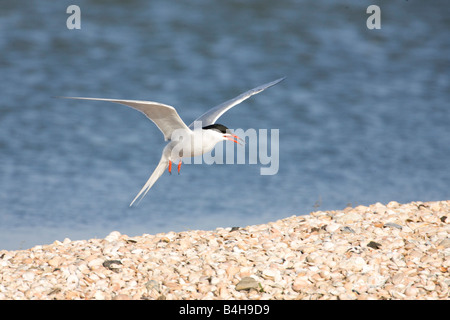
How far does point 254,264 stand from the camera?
6969mm

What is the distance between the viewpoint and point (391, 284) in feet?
21.4

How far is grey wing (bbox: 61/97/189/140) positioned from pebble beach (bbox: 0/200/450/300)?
5.67 ft

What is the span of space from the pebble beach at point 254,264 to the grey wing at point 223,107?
1.81 meters

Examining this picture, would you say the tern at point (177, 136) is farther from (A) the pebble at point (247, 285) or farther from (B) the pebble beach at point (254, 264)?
(A) the pebble at point (247, 285)

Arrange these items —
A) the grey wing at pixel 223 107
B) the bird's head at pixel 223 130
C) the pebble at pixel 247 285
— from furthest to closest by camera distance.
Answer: the grey wing at pixel 223 107 → the bird's head at pixel 223 130 → the pebble at pixel 247 285

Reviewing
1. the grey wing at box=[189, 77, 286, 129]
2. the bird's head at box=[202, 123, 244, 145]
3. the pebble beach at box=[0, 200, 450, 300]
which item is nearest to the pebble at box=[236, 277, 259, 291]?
the pebble beach at box=[0, 200, 450, 300]

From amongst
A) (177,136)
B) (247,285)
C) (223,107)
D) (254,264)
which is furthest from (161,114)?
(247,285)

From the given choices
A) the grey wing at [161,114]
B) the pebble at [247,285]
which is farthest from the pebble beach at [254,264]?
the grey wing at [161,114]

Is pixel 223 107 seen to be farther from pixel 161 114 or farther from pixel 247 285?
pixel 247 285

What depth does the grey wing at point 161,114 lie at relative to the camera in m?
6.86

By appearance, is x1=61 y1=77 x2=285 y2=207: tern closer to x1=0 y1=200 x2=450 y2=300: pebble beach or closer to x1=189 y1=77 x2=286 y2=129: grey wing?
x1=189 y1=77 x2=286 y2=129: grey wing

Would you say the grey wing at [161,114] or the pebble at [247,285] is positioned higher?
the grey wing at [161,114]
